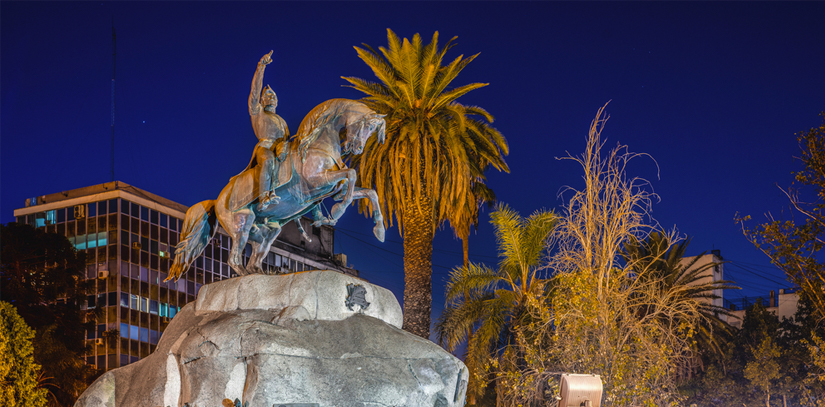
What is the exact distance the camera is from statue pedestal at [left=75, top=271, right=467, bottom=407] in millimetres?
10273

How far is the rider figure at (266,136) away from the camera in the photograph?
1252 centimetres

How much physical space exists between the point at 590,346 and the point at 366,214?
12567 mm

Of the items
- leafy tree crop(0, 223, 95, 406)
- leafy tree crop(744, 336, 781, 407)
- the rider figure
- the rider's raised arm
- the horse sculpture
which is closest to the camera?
the horse sculpture

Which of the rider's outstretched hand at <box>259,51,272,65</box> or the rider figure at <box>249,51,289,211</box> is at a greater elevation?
the rider's outstretched hand at <box>259,51,272,65</box>

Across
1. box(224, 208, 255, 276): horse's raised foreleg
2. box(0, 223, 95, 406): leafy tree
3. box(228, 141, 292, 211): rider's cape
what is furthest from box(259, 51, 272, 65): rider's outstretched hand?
box(0, 223, 95, 406): leafy tree

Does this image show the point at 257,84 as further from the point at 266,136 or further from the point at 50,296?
the point at 50,296

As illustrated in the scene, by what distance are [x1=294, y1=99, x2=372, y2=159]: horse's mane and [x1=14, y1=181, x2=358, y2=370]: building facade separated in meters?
48.7

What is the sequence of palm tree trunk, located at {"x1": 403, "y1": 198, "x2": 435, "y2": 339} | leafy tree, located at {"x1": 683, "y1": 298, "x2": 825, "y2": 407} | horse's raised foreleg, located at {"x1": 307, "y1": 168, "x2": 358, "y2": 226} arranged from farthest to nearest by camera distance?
1. leafy tree, located at {"x1": 683, "y1": 298, "x2": 825, "y2": 407}
2. palm tree trunk, located at {"x1": 403, "y1": 198, "x2": 435, "y2": 339}
3. horse's raised foreleg, located at {"x1": 307, "y1": 168, "x2": 358, "y2": 226}

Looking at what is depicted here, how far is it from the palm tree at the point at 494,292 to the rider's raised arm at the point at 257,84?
1452 cm

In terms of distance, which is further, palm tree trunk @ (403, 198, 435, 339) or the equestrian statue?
palm tree trunk @ (403, 198, 435, 339)

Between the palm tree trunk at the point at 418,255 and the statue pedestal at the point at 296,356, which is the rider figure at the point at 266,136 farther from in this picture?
the palm tree trunk at the point at 418,255

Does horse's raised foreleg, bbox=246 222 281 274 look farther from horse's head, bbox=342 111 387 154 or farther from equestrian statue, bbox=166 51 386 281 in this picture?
horse's head, bbox=342 111 387 154

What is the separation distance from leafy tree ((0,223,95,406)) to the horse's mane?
2150cm

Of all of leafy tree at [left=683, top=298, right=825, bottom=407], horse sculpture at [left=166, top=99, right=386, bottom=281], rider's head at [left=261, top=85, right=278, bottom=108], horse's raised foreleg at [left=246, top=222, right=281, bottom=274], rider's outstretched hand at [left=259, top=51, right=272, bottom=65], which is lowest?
leafy tree at [left=683, top=298, right=825, bottom=407]
